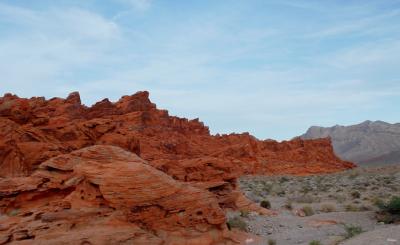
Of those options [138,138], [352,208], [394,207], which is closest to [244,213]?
[394,207]

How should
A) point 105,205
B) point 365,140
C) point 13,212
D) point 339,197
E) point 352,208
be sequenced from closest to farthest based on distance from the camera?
point 105,205, point 13,212, point 352,208, point 339,197, point 365,140

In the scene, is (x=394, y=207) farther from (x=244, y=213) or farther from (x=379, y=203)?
(x=244, y=213)

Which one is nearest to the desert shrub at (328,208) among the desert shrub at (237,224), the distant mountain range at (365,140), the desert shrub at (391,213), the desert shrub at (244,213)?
the desert shrub at (391,213)

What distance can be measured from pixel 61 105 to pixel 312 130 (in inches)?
5818

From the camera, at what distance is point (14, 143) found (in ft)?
71.2

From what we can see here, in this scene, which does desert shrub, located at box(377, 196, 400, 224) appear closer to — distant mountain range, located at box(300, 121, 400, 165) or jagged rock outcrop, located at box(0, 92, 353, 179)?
jagged rock outcrop, located at box(0, 92, 353, 179)

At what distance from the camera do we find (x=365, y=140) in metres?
160

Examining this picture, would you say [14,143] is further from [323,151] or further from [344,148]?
[344,148]

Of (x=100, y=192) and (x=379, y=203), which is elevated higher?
(x=100, y=192)

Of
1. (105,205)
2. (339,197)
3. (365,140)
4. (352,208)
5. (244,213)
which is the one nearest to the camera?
(105,205)

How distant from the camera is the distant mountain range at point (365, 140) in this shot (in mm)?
145125

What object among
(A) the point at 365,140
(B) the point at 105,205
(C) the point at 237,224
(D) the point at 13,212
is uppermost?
(A) the point at 365,140

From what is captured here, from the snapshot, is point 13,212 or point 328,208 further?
point 328,208

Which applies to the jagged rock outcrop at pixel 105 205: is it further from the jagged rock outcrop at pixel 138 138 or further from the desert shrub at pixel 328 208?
the desert shrub at pixel 328 208
